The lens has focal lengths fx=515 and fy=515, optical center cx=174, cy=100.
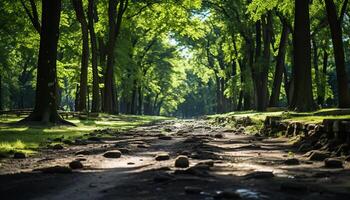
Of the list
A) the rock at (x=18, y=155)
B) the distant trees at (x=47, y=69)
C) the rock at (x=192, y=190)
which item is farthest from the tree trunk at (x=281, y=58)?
the rock at (x=192, y=190)

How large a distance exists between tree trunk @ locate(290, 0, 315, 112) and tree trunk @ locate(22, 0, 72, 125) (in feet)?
30.3

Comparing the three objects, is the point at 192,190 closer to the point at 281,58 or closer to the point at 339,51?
the point at 339,51

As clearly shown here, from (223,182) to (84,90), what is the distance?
26.0 m

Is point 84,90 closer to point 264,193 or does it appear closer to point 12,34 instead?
point 12,34

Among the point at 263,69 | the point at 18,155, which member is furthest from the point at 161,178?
the point at 263,69

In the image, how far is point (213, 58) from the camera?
6681 centimetres

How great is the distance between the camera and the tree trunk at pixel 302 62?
19797mm

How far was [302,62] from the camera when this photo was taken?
20.1 meters

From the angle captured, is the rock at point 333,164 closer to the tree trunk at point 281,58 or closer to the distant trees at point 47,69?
the distant trees at point 47,69

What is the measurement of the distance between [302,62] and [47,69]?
9768 mm

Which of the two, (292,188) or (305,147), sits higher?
(305,147)

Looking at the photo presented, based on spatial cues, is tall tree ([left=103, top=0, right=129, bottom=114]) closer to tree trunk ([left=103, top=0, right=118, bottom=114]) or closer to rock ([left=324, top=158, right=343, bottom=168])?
tree trunk ([left=103, top=0, right=118, bottom=114])

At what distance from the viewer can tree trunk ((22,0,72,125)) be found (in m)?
19.0

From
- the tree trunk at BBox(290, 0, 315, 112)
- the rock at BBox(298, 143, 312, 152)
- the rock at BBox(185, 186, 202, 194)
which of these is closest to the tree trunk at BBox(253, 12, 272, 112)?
the tree trunk at BBox(290, 0, 315, 112)
